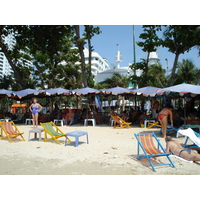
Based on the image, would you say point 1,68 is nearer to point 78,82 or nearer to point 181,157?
point 78,82

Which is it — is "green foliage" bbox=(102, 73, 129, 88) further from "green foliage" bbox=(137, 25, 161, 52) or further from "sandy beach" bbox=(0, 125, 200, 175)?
"sandy beach" bbox=(0, 125, 200, 175)

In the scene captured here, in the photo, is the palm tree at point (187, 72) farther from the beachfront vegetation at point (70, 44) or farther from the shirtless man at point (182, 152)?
the shirtless man at point (182, 152)

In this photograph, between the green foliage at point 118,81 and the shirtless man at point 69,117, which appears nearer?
the shirtless man at point 69,117

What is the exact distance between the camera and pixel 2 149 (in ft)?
19.3

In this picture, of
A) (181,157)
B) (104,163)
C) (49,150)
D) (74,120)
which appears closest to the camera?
(104,163)

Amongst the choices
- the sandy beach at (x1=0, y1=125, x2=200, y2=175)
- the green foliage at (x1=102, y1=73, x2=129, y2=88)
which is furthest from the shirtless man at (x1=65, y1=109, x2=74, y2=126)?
the green foliage at (x1=102, y1=73, x2=129, y2=88)

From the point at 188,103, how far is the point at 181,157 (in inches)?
343

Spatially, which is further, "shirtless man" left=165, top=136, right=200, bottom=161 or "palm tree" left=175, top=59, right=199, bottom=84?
"palm tree" left=175, top=59, right=199, bottom=84

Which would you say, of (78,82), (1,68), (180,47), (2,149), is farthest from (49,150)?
(1,68)

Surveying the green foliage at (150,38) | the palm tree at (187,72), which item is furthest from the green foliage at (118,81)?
the green foliage at (150,38)

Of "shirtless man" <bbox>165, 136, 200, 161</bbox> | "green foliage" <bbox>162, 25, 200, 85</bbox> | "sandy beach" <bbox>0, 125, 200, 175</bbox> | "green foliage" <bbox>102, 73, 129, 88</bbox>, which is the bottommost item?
"sandy beach" <bbox>0, 125, 200, 175</bbox>

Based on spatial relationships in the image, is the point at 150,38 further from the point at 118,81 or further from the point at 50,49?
the point at 118,81

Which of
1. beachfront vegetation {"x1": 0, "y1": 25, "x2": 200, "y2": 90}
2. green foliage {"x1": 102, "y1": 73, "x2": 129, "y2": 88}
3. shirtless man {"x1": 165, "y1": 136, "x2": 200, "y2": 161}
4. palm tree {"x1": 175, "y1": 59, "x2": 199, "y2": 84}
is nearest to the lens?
shirtless man {"x1": 165, "y1": 136, "x2": 200, "y2": 161}

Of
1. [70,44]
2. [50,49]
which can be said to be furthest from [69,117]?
[70,44]
